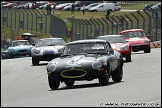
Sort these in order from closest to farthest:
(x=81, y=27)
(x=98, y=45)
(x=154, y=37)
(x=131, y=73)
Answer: (x=98, y=45), (x=131, y=73), (x=154, y=37), (x=81, y=27)

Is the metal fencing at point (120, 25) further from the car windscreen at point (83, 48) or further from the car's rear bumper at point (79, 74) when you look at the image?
the car's rear bumper at point (79, 74)

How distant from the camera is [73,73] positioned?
55.9 feet

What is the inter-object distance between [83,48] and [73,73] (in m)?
1.53

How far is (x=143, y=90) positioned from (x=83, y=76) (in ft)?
8.01

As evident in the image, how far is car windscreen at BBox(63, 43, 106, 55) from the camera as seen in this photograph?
722 inches

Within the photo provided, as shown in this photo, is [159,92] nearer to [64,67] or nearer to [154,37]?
[64,67]

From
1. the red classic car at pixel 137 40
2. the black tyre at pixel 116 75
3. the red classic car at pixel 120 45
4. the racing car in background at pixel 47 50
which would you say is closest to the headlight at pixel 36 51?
the racing car in background at pixel 47 50

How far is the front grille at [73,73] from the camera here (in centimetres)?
1698

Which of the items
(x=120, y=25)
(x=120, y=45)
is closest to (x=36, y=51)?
(x=120, y=45)

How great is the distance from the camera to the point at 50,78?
17.5 metres

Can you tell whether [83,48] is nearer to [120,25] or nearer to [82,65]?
[82,65]

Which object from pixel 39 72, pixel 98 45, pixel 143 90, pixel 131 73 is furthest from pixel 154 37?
pixel 143 90

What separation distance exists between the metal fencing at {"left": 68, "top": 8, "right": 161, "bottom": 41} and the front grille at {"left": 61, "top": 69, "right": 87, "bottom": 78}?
28.5m

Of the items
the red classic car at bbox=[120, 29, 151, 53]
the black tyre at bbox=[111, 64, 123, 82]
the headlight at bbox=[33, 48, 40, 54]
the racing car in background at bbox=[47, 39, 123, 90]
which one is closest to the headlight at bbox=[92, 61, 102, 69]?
the racing car in background at bbox=[47, 39, 123, 90]
